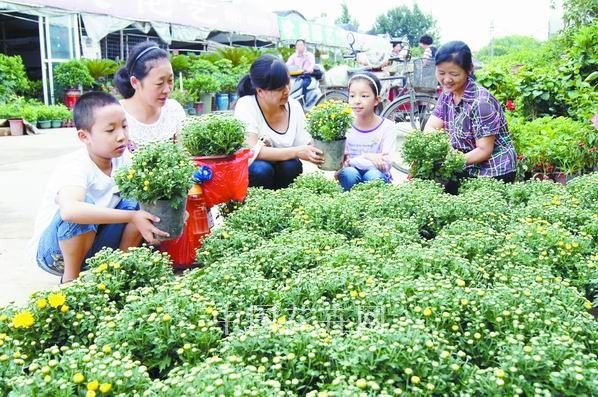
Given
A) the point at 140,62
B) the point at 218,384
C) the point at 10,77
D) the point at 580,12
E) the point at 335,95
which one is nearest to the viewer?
the point at 218,384

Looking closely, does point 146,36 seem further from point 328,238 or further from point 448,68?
point 328,238

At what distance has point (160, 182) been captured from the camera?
9.30 feet

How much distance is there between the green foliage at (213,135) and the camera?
3549 mm

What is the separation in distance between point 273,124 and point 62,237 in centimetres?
192

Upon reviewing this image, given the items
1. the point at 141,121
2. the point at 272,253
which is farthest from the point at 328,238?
the point at 141,121

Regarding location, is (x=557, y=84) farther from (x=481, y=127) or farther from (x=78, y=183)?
(x=78, y=183)

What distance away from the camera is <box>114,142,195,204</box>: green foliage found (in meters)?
2.85

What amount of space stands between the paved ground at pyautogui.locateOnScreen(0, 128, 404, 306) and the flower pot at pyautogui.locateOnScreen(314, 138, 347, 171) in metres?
1.90

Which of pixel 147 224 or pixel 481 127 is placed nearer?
pixel 147 224

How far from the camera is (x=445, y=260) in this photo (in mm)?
2566

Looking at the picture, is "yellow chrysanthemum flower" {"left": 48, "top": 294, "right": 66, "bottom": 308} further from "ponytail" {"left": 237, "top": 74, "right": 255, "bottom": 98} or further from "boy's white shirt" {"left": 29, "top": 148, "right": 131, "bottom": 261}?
"ponytail" {"left": 237, "top": 74, "right": 255, "bottom": 98}

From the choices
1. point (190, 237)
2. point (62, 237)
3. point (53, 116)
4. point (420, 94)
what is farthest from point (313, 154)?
point (53, 116)

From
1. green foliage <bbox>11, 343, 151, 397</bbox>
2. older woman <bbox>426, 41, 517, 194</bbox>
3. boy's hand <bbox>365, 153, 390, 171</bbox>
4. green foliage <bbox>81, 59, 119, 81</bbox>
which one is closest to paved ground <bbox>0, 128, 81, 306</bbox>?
green foliage <bbox>11, 343, 151, 397</bbox>

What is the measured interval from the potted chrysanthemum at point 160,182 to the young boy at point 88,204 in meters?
0.06
